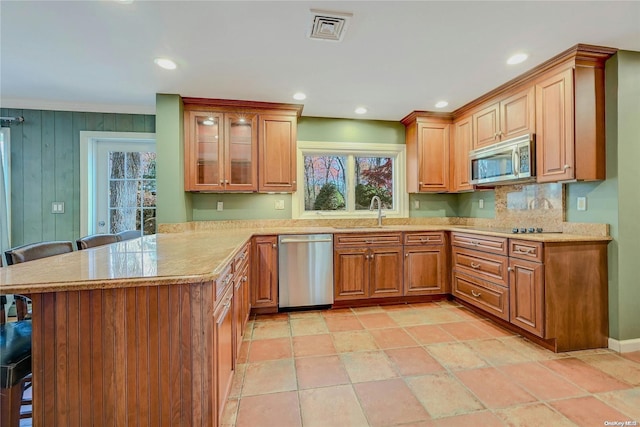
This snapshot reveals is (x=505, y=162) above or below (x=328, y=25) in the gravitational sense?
below

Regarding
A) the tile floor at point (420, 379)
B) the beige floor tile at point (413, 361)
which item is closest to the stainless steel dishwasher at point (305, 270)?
the tile floor at point (420, 379)

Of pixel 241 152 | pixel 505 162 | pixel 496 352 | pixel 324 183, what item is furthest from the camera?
pixel 324 183

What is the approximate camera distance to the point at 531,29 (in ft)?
6.42

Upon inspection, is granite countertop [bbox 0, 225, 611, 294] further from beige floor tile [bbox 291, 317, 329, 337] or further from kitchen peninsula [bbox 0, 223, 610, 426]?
beige floor tile [bbox 291, 317, 329, 337]

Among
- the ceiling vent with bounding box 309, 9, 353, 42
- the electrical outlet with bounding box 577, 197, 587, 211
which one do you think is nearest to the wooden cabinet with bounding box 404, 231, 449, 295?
the electrical outlet with bounding box 577, 197, 587, 211

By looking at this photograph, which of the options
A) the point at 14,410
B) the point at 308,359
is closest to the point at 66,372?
the point at 14,410

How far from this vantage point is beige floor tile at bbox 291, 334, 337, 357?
226 cm

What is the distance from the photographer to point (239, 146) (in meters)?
3.34

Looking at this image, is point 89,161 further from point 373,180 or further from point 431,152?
point 431,152

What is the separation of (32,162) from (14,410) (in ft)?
10.5

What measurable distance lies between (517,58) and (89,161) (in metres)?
4.41

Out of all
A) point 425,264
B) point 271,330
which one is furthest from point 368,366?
point 425,264

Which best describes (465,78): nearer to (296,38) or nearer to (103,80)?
(296,38)

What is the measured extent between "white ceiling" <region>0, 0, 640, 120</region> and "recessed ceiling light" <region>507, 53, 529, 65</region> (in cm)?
6
